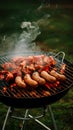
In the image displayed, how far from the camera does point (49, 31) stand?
9.37m

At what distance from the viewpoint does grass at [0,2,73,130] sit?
16.3 feet

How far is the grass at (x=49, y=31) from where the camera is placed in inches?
196

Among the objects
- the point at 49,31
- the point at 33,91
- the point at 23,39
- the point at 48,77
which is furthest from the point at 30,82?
the point at 49,31

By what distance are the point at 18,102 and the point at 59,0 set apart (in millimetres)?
9601

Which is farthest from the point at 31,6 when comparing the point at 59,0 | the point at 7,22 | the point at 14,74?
the point at 14,74

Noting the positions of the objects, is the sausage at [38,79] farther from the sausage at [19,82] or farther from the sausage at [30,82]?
the sausage at [19,82]

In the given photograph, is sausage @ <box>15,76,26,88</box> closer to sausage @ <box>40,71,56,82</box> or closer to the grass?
sausage @ <box>40,71,56,82</box>

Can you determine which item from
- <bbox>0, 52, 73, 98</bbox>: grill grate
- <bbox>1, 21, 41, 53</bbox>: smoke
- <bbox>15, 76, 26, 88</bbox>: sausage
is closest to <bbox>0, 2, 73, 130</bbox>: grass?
<bbox>1, 21, 41, 53</bbox>: smoke

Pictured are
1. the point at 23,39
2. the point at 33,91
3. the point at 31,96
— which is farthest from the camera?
the point at 23,39

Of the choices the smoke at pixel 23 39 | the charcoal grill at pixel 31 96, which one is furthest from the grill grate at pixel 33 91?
the smoke at pixel 23 39

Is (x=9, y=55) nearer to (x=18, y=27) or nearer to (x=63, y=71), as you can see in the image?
(x=63, y=71)

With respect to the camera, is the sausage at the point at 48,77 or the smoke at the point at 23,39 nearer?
the sausage at the point at 48,77

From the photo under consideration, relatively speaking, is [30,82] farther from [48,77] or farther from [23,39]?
[23,39]

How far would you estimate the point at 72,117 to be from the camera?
5.04 m
